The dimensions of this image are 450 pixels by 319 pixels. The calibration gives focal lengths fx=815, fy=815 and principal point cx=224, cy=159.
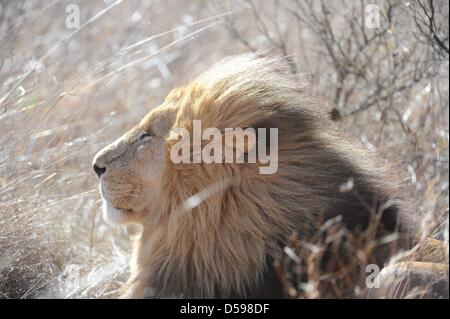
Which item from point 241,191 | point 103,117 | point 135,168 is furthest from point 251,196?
point 103,117

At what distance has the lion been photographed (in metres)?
2.86

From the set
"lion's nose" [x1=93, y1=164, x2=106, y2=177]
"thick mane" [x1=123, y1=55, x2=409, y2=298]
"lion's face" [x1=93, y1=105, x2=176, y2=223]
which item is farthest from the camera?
"lion's nose" [x1=93, y1=164, x2=106, y2=177]

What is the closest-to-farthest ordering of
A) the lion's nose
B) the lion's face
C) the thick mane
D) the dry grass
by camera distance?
the thick mane → the lion's face → the lion's nose → the dry grass

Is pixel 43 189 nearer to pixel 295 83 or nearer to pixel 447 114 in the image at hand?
pixel 295 83

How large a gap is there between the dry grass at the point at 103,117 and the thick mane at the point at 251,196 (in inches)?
14.1

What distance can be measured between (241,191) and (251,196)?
0.05 metres

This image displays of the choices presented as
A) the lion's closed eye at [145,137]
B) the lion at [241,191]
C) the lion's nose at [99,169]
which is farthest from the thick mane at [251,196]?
the lion's nose at [99,169]

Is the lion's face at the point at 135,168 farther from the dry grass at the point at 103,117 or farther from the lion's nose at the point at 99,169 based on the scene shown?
the dry grass at the point at 103,117

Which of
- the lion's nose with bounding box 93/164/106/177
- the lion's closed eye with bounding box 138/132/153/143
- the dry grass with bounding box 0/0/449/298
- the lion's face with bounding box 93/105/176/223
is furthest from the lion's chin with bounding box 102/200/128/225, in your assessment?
the dry grass with bounding box 0/0/449/298

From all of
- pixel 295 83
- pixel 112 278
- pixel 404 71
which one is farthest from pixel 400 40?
pixel 112 278

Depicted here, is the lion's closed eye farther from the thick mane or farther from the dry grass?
the dry grass

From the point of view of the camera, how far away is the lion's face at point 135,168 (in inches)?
124

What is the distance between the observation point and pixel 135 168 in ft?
10.5

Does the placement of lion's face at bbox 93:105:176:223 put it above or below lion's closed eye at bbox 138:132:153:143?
below
